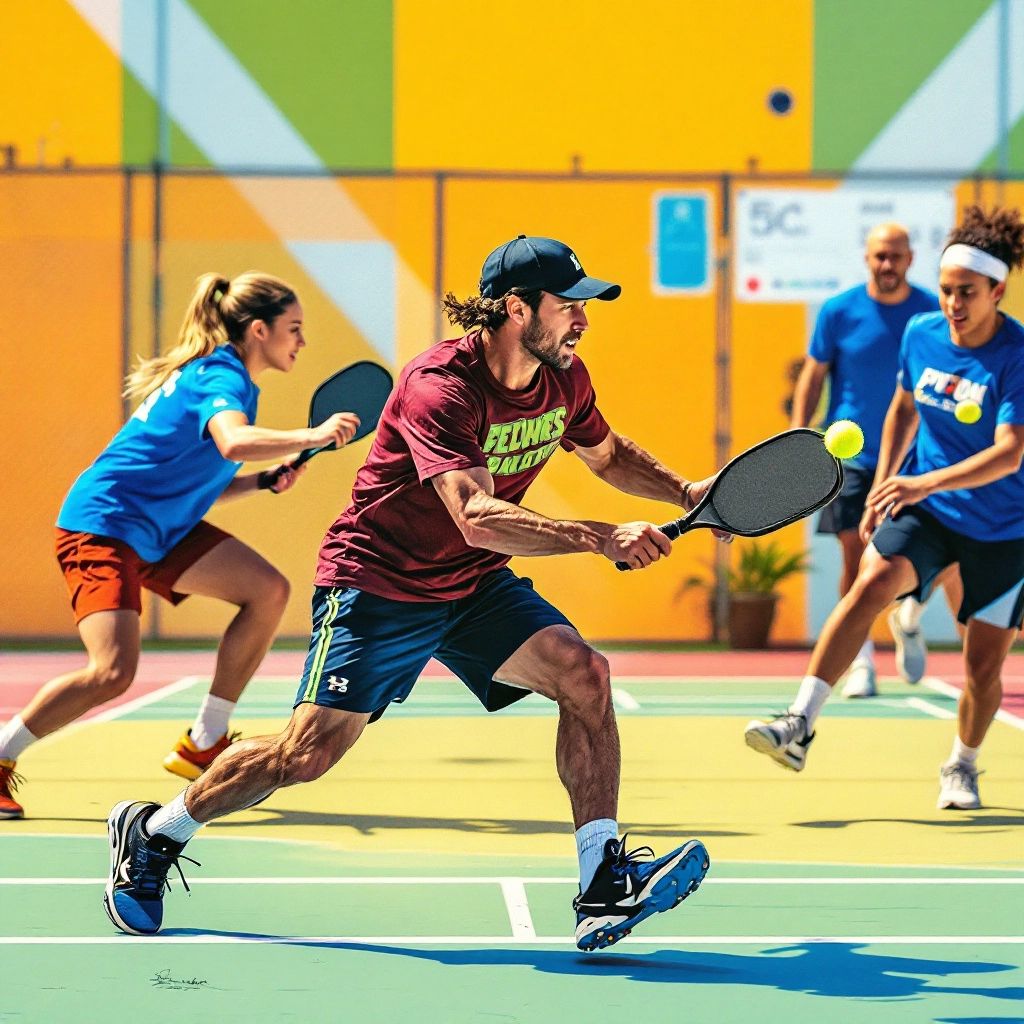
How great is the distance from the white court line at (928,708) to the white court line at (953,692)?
0.12 m

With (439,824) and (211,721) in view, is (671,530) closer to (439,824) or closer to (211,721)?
(439,824)

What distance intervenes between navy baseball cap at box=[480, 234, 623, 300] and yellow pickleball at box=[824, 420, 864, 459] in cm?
61

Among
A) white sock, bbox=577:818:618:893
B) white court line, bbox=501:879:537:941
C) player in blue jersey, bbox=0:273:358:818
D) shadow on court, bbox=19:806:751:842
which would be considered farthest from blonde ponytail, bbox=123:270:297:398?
white sock, bbox=577:818:618:893

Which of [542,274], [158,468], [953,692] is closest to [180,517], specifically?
[158,468]

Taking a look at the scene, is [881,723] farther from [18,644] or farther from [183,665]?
[18,644]

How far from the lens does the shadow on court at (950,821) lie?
20.7ft

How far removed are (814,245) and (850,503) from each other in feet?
13.9

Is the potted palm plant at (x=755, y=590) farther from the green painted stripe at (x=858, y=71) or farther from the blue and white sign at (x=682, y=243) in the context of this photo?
the green painted stripe at (x=858, y=71)

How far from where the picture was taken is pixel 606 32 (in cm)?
1342

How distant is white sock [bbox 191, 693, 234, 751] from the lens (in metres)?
6.75

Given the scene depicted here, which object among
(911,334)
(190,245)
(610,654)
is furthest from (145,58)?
(911,334)

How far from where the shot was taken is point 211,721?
6805 mm

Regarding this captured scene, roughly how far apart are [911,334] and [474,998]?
3.39 metres

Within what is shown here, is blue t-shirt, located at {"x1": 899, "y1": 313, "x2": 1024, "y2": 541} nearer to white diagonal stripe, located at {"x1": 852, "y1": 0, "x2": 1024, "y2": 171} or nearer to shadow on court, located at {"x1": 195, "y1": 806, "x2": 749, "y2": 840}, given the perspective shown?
shadow on court, located at {"x1": 195, "y1": 806, "x2": 749, "y2": 840}
